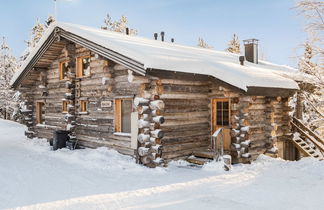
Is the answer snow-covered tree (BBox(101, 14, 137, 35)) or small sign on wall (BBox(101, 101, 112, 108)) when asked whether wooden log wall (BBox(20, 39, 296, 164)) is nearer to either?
small sign on wall (BBox(101, 101, 112, 108))

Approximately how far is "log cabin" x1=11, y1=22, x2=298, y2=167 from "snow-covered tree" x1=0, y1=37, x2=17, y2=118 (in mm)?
22410

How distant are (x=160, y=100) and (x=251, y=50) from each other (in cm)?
1010

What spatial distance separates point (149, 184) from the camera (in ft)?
27.9

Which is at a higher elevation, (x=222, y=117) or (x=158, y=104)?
(x=158, y=104)

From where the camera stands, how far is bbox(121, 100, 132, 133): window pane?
12.3 meters

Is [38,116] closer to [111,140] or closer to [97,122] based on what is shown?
[97,122]

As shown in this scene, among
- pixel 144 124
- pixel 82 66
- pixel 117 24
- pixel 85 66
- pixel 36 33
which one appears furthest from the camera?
pixel 117 24

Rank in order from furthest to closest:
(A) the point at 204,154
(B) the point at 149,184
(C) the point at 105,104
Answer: (C) the point at 105,104 → (A) the point at 204,154 → (B) the point at 149,184

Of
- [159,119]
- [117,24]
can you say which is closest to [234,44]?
[117,24]

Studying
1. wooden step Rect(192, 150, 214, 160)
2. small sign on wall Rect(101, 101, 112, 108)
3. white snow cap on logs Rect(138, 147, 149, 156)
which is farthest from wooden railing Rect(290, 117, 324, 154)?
small sign on wall Rect(101, 101, 112, 108)

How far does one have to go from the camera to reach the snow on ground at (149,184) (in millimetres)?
6852

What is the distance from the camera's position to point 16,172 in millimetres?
10023

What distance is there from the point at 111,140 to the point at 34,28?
89.5ft

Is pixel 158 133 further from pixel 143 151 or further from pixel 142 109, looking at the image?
pixel 142 109
